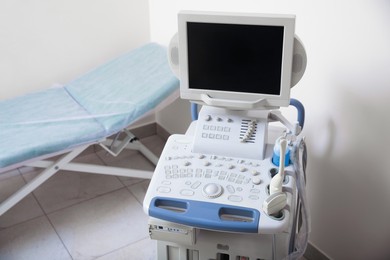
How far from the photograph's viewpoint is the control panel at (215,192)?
1.14m

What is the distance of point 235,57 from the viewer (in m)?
1.24

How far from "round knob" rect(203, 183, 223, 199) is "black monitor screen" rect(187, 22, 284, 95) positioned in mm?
294

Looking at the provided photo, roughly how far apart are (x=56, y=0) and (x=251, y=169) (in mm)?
1574

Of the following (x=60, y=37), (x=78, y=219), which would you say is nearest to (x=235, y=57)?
(x=78, y=219)

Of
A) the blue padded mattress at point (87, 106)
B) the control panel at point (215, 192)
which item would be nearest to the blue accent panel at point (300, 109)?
the control panel at point (215, 192)

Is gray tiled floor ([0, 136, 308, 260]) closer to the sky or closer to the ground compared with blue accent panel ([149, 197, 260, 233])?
closer to the ground

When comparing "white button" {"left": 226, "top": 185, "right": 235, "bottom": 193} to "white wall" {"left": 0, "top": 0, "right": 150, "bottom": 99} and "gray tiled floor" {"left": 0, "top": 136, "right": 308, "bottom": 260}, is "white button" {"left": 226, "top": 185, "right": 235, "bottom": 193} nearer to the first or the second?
"gray tiled floor" {"left": 0, "top": 136, "right": 308, "bottom": 260}

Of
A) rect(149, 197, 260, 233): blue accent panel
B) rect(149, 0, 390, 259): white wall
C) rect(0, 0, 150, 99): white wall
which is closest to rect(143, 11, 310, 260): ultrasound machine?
rect(149, 197, 260, 233): blue accent panel

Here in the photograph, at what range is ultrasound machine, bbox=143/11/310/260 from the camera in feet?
3.82

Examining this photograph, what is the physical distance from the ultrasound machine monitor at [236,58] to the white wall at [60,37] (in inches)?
51.7

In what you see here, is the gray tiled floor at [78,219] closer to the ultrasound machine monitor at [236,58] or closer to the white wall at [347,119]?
the white wall at [347,119]

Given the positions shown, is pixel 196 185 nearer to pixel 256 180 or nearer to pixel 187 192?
pixel 187 192

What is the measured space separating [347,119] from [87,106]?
4.11ft

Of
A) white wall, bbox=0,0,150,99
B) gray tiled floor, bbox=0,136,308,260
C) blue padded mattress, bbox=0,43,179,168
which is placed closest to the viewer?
blue padded mattress, bbox=0,43,179,168
